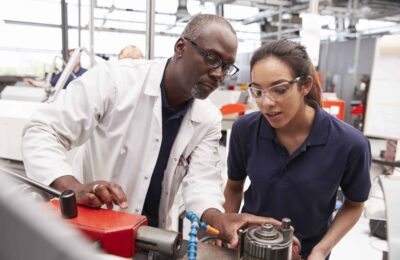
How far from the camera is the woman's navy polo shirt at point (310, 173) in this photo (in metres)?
1.12

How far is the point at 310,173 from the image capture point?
1.13 meters

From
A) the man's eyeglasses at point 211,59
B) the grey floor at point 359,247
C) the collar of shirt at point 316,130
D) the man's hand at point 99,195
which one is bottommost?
the grey floor at point 359,247

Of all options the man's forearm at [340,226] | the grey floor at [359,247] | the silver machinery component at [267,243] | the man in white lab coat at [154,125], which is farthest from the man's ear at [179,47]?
the grey floor at [359,247]

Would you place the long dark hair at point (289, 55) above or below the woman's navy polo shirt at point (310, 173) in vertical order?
above

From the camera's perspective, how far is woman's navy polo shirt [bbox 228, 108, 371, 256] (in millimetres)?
1123

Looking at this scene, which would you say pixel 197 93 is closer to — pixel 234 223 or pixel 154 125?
pixel 154 125

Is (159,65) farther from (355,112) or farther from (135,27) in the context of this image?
(135,27)

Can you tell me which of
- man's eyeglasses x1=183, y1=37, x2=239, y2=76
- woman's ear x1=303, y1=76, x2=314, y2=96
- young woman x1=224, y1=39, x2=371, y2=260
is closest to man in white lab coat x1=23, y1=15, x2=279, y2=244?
man's eyeglasses x1=183, y1=37, x2=239, y2=76

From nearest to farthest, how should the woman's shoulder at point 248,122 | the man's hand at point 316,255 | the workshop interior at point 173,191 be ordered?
the workshop interior at point 173,191 < the man's hand at point 316,255 < the woman's shoulder at point 248,122

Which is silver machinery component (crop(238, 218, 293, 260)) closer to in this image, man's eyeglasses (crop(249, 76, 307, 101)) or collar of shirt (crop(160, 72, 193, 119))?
man's eyeglasses (crop(249, 76, 307, 101))

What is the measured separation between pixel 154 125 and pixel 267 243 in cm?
64

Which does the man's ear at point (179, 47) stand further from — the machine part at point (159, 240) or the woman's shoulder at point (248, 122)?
the machine part at point (159, 240)

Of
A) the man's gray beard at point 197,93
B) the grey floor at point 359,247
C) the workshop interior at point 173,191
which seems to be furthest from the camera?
the grey floor at point 359,247

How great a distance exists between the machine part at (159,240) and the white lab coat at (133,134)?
0.35 metres
